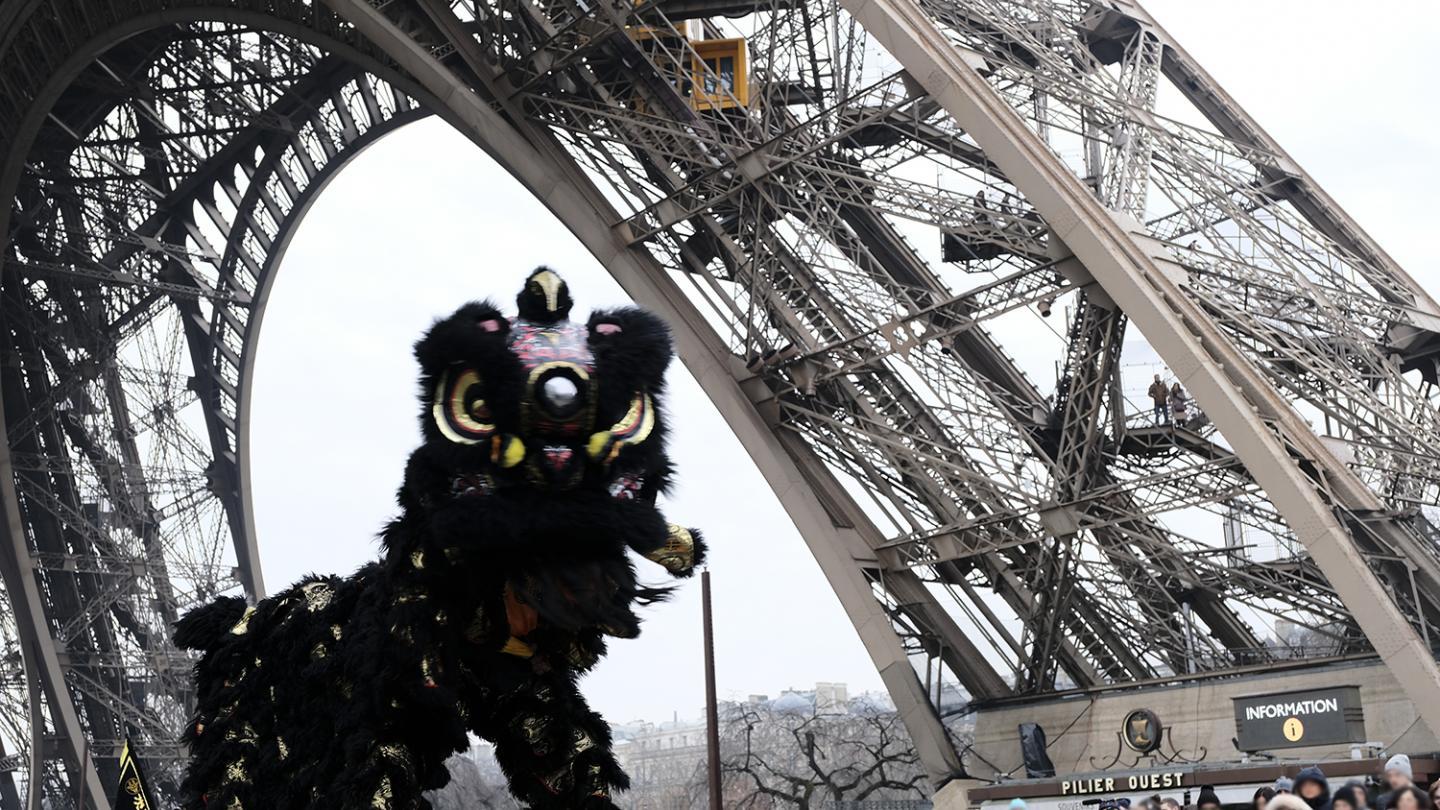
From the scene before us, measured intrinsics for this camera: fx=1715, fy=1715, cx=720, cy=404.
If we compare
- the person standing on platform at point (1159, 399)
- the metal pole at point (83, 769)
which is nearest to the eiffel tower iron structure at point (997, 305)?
the person standing on platform at point (1159, 399)

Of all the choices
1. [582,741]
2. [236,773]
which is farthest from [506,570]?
[236,773]

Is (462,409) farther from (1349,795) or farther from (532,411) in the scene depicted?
(1349,795)

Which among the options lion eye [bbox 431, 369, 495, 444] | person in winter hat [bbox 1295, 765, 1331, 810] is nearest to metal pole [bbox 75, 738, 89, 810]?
lion eye [bbox 431, 369, 495, 444]

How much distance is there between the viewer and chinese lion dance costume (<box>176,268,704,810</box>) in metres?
6.52

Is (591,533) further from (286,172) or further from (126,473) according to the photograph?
(126,473)

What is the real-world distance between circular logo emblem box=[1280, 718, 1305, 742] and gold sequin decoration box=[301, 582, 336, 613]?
35.4ft

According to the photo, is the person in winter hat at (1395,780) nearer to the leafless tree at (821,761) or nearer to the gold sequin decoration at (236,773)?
the gold sequin decoration at (236,773)

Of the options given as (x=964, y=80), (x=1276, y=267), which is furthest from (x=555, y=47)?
(x=1276, y=267)

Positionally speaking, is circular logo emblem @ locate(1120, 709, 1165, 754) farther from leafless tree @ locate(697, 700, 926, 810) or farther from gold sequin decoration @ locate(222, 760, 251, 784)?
leafless tree @ locate(697, 700, 926, 810)

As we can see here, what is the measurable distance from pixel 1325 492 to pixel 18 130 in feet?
81.2

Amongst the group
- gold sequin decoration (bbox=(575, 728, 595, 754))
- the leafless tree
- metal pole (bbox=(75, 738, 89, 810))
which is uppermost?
the leafless tree

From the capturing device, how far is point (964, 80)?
16.2 m

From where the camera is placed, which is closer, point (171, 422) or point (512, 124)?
point (512, 124)

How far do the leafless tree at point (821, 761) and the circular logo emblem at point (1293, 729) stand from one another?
2550 cm
